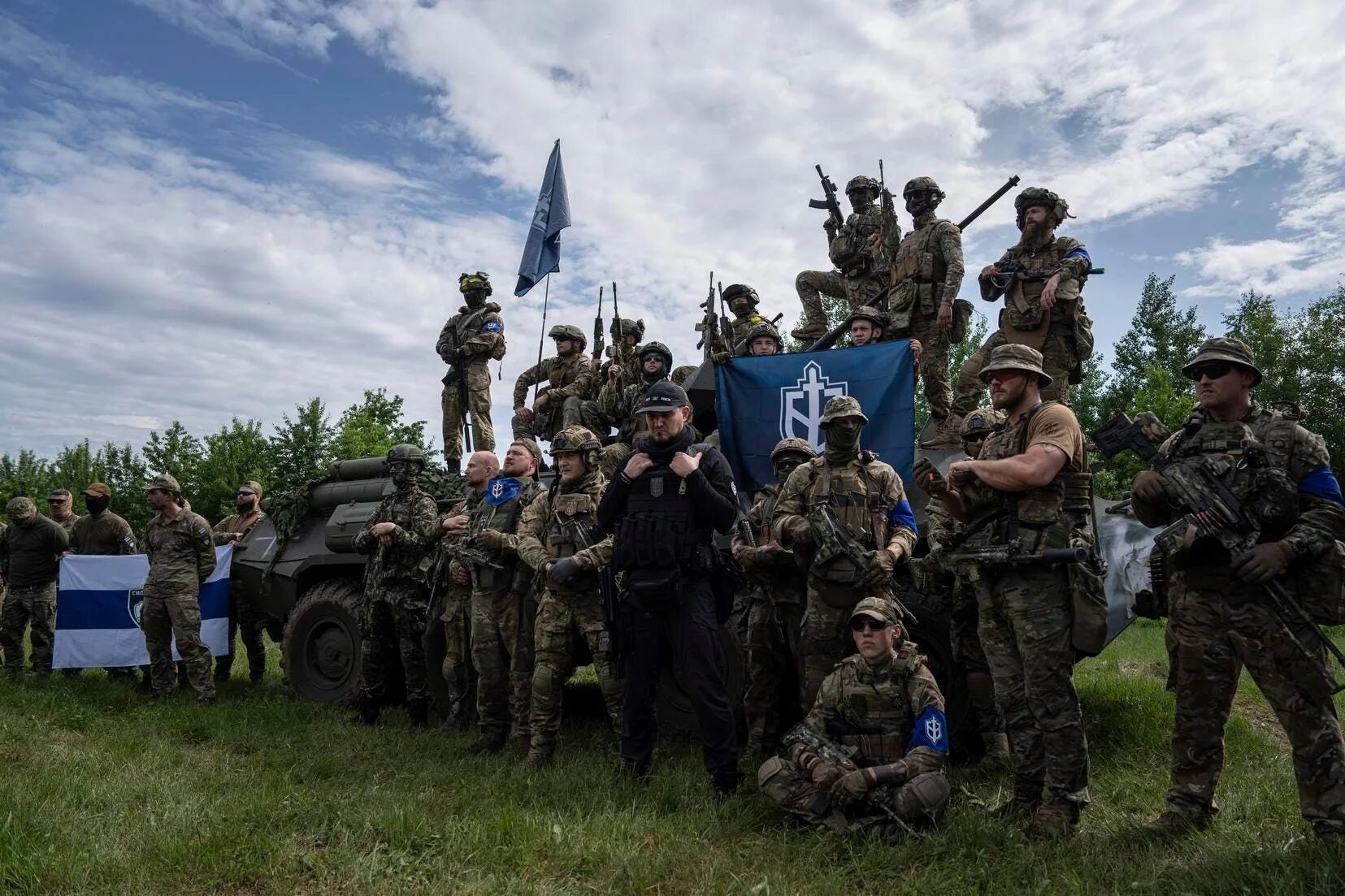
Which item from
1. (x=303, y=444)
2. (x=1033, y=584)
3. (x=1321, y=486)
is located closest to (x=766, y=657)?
(x=1033, y=584)

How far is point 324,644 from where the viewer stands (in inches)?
323

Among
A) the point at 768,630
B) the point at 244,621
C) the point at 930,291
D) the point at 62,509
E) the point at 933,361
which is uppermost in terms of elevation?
the point at 930,291

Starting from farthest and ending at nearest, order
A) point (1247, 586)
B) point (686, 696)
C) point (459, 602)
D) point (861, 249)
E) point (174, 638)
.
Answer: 1. point (861, 249)
2. point (174, 638)
3. point (459, 602)
4. point (686, 696)
5. point (1247, 586)

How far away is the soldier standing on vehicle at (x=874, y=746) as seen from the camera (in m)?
4.10

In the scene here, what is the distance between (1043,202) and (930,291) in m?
1.08

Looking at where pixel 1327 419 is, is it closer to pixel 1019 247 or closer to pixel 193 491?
pixel 1019 247

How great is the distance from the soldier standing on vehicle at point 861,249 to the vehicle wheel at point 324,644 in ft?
16.4

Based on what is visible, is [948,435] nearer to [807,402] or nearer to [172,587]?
[807,402]

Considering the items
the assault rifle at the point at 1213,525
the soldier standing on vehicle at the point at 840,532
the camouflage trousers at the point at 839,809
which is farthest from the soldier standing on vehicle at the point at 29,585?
the assault rifle at the point at 1213,525

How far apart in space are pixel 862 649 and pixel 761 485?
243 cm

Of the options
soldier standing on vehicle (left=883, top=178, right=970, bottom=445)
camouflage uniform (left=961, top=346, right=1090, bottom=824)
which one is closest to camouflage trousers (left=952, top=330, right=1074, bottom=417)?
soldier standing on vehicle (left=883, top=178, right=970, bottom=445)

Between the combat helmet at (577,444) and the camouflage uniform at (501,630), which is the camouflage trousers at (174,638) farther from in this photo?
the combat helmet at (577,444)

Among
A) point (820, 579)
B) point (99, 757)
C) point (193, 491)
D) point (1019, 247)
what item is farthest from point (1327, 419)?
point (193, 491)

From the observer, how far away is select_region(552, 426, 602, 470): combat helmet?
5961mm
